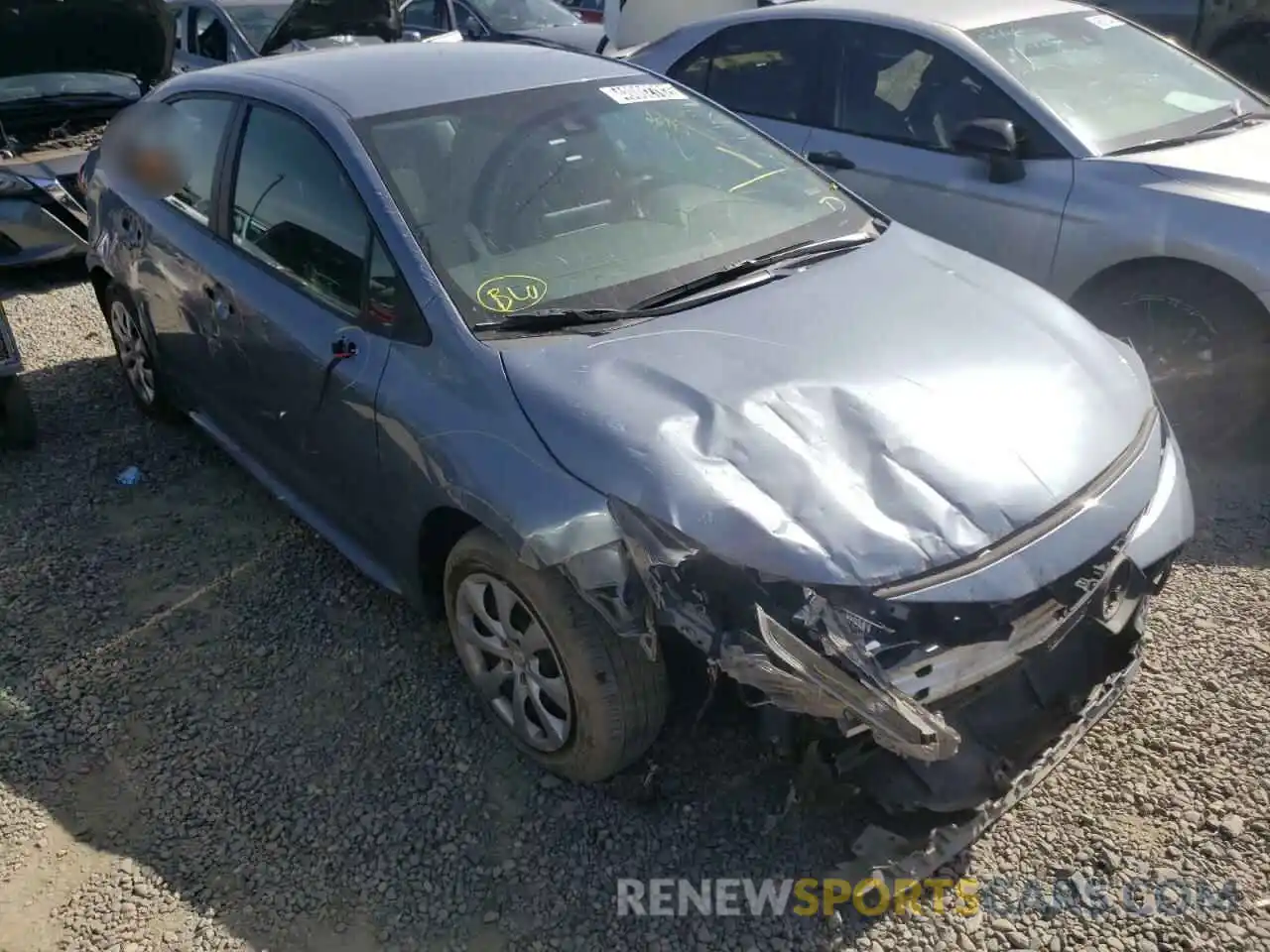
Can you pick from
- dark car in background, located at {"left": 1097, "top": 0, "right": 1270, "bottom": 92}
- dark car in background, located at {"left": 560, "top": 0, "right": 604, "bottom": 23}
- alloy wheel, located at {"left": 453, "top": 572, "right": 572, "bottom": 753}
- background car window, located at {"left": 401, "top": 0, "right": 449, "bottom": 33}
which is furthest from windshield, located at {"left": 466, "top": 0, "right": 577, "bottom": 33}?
alloy wheel, located at {"left": 453, "top": 572, "right": 572, "bottom": 753}

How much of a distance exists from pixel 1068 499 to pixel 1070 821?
2.80ft

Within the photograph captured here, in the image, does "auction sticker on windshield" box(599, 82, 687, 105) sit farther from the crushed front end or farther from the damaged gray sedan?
the crushed front end

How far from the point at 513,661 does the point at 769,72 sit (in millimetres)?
3627

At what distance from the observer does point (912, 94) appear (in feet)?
15.6

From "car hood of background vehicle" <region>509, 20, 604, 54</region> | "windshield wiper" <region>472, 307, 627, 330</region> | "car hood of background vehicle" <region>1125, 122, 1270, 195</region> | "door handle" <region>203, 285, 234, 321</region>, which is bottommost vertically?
"car hood of background vehicle" <region>509, 20, 604, 54</region>

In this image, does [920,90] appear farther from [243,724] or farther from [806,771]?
[243,724]

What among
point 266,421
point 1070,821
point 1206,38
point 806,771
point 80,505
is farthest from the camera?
point 1206,38

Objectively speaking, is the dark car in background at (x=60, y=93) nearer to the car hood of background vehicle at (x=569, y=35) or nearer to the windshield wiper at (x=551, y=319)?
the car hood of background vehicle at (x=569, y=35)

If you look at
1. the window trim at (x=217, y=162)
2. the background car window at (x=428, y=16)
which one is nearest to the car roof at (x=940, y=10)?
the window trim at (x=217, y=162)

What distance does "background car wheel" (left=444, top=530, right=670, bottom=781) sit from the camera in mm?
2527

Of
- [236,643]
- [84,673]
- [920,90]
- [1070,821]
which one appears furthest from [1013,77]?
[84,673]

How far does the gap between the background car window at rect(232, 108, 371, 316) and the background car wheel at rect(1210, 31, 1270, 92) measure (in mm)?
7180

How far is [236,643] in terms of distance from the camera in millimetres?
3441

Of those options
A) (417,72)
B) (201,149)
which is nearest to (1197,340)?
(417,72)
